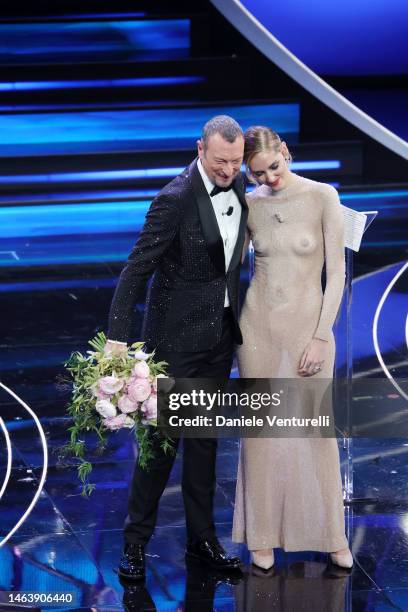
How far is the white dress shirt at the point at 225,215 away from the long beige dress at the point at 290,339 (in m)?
0.10

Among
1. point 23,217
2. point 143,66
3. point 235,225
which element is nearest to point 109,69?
point 143,66

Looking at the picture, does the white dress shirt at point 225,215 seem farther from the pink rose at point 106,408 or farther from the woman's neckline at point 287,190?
the pink rose at point 106,408

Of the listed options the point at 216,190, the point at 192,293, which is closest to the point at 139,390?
the point at 192,293

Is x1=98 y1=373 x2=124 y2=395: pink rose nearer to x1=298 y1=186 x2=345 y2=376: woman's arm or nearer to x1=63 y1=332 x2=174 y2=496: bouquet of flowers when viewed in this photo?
x1=63 y1=332 x2=174 y2=496: bouquet of flowers

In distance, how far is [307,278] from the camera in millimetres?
4062

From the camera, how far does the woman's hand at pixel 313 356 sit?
13.2ft

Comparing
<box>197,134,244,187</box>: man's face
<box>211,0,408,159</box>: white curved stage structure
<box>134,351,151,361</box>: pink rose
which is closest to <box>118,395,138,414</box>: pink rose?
<box>134,351,151,361</box>: pink rose

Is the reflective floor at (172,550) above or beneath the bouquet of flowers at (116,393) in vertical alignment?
beneath

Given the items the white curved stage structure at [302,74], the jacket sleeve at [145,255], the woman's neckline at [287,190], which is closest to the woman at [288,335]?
the woman's neckline at [287,190]

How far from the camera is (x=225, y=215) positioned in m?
4.00

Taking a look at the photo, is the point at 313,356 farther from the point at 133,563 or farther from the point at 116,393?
the point at 133,563

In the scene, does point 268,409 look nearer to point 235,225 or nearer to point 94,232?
point 235,225

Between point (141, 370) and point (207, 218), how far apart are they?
0.57 m

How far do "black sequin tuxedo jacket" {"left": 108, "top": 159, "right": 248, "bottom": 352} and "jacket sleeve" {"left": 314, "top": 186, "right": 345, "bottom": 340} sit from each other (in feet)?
0.92
